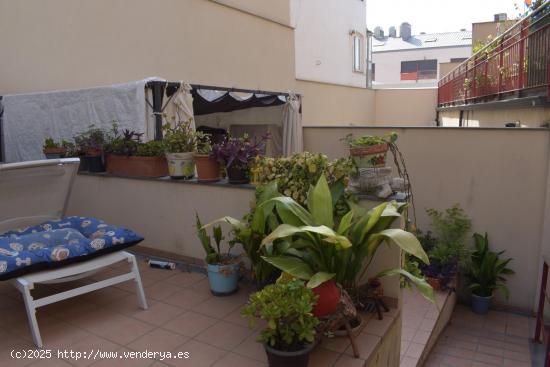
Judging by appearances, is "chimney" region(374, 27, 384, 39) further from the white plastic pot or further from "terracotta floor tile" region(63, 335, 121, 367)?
"terracotta floor tile" region(63, 335, 121, 367)

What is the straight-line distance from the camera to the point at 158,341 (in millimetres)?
2471

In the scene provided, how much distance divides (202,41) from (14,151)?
4.19 metres

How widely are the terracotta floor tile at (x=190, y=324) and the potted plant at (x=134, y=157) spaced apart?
1.57 meters

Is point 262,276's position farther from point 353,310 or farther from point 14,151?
point 14,151

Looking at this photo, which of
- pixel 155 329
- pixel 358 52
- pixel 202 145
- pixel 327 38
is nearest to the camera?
pixel 155 329

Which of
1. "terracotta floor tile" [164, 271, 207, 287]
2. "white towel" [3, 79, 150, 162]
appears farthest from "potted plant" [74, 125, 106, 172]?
"terracotta floor tile" [164, 271, 207, 287]

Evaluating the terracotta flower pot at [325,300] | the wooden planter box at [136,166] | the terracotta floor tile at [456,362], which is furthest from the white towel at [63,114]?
the terracotta floor tile at [456,362]

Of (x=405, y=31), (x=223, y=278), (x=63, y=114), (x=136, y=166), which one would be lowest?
(x=223, y=278)

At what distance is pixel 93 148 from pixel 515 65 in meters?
5.85

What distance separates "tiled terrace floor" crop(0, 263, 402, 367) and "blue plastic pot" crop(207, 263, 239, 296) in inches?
2.0

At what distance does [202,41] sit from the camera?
856 cm

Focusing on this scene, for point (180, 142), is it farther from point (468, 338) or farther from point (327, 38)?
point (327, 38)

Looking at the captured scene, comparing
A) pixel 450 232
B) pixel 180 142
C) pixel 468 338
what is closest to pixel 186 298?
pixel 180 142

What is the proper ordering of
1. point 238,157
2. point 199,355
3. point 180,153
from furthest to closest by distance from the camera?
point 180,153 → point 238,157 → point 199,355
